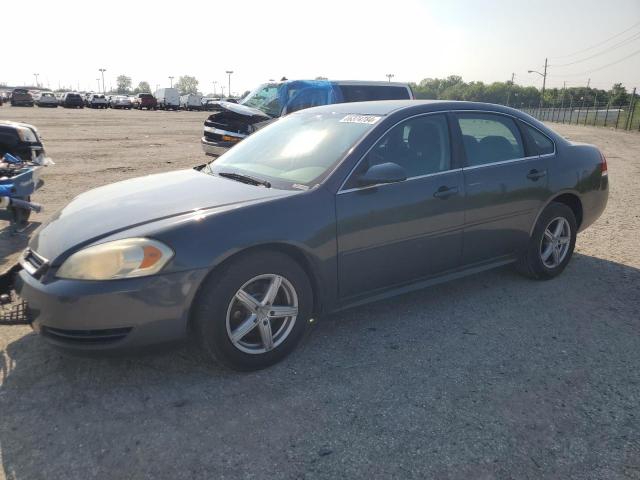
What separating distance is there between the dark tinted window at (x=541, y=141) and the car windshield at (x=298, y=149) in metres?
1.71

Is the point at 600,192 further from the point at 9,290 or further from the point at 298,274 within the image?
the point at 9,290

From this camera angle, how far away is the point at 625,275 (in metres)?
5.04

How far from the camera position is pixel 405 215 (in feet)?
12.2

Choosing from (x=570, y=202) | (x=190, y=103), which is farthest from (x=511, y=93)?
(x=570, y=202)

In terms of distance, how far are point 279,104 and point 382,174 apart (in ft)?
27.7

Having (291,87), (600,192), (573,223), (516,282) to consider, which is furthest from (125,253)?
(291,87)

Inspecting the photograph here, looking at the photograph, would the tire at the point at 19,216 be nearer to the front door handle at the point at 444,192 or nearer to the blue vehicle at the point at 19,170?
the blue vehicle at the point at 19,170

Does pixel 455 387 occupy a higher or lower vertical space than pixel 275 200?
lower

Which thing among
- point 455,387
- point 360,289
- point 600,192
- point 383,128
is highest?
point 383,128

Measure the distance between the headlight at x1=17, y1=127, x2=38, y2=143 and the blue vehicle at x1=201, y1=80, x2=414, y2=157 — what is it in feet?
14.5

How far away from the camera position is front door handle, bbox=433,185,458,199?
153 inches

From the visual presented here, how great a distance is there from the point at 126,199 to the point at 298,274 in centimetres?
131

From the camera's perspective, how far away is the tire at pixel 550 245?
4715 mm

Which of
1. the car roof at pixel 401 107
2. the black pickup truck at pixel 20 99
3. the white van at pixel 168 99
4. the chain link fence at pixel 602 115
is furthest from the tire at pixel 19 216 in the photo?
the white van at pixel 168 99
